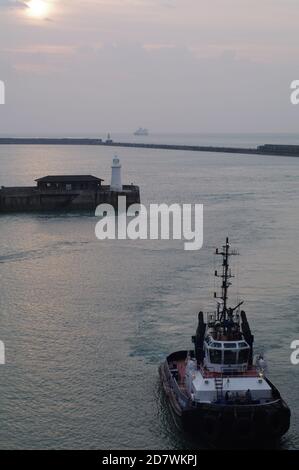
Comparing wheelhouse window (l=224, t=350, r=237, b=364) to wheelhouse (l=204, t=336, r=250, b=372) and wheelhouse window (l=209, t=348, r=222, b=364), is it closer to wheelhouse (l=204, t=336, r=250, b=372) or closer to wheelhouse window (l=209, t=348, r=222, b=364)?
wheelhouse (l=204, t=336, r=250, b=372)

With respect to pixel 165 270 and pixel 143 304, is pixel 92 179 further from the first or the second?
pixel 143 304

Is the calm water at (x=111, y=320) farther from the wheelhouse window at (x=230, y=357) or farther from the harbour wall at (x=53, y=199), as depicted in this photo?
the harbour wall at (x=53, y=199)

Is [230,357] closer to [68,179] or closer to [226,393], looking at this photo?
[226,393]

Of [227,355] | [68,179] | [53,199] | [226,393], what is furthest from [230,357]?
[68,179]

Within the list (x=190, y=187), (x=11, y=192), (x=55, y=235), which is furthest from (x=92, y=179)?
(x=190, y=187)

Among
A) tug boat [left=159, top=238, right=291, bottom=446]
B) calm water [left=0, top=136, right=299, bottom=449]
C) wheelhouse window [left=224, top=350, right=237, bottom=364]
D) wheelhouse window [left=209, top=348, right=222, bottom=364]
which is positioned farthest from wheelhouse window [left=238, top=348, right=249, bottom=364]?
calm water [left=0, top=136, right=299, bottom=449]

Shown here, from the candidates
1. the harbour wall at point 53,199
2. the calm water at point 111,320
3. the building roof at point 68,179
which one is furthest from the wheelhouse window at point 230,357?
the building roof at point 68,179

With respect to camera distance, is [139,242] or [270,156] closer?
[139,242]
